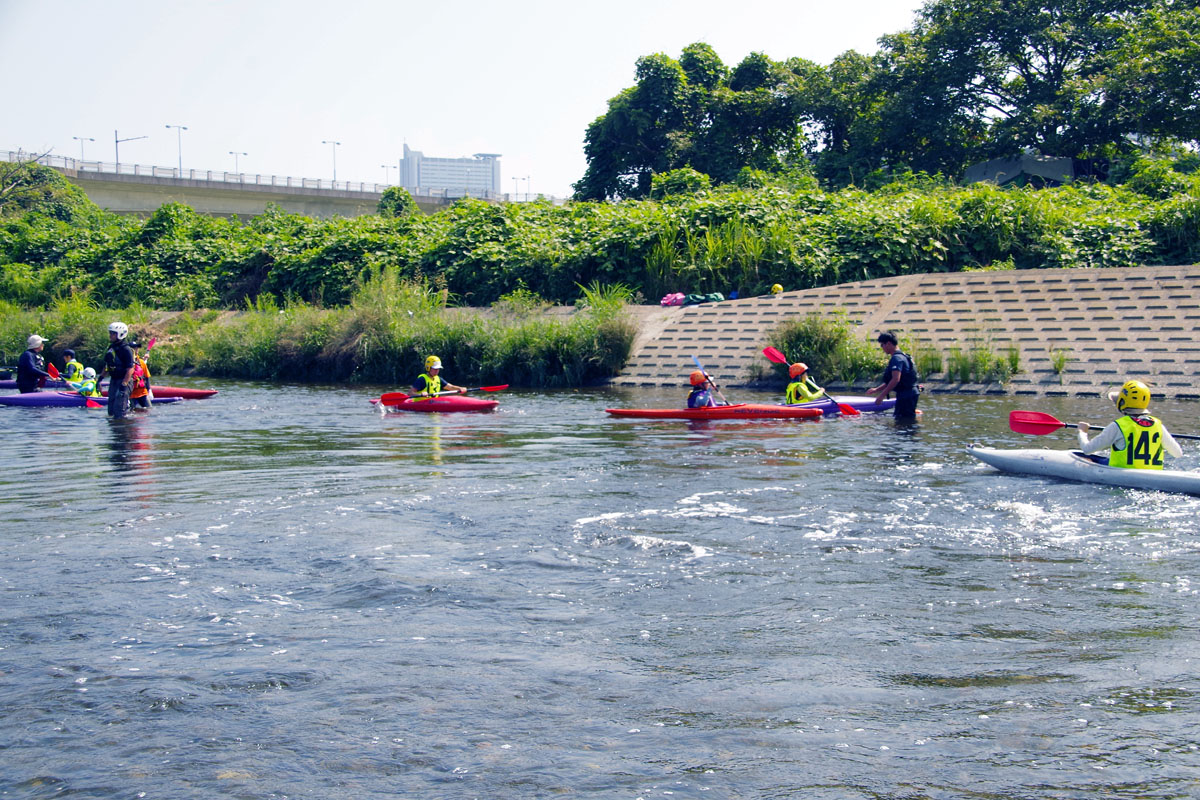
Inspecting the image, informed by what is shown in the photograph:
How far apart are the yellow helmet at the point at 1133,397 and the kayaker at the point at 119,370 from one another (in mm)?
11711

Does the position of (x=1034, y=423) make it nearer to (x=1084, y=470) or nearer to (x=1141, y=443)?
(x=1084, y=470)

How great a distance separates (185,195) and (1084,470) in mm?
47114

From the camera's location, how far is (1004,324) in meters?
19.9

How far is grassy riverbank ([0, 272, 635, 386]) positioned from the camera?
2180 centimetres

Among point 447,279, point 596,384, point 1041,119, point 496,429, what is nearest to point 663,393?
point 596,384

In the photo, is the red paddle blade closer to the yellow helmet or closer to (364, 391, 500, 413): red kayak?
the yellow helmet

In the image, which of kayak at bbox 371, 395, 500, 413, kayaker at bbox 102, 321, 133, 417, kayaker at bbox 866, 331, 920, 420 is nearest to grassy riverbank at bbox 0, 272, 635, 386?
kayak at bbox 371, 395, 500, 413

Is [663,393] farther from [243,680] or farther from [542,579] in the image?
[243,680]

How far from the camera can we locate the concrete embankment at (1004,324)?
17953 mm

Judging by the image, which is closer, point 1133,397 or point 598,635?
point 598,635

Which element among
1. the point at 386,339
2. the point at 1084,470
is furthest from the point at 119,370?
the point at 1084,470

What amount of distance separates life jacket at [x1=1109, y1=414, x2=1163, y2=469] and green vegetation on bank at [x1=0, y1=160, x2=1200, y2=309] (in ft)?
47.6

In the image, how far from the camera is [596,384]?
70.7 ft

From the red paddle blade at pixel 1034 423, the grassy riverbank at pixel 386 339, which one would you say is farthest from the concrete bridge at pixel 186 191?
the red paddle blade at pixel 1034 423
